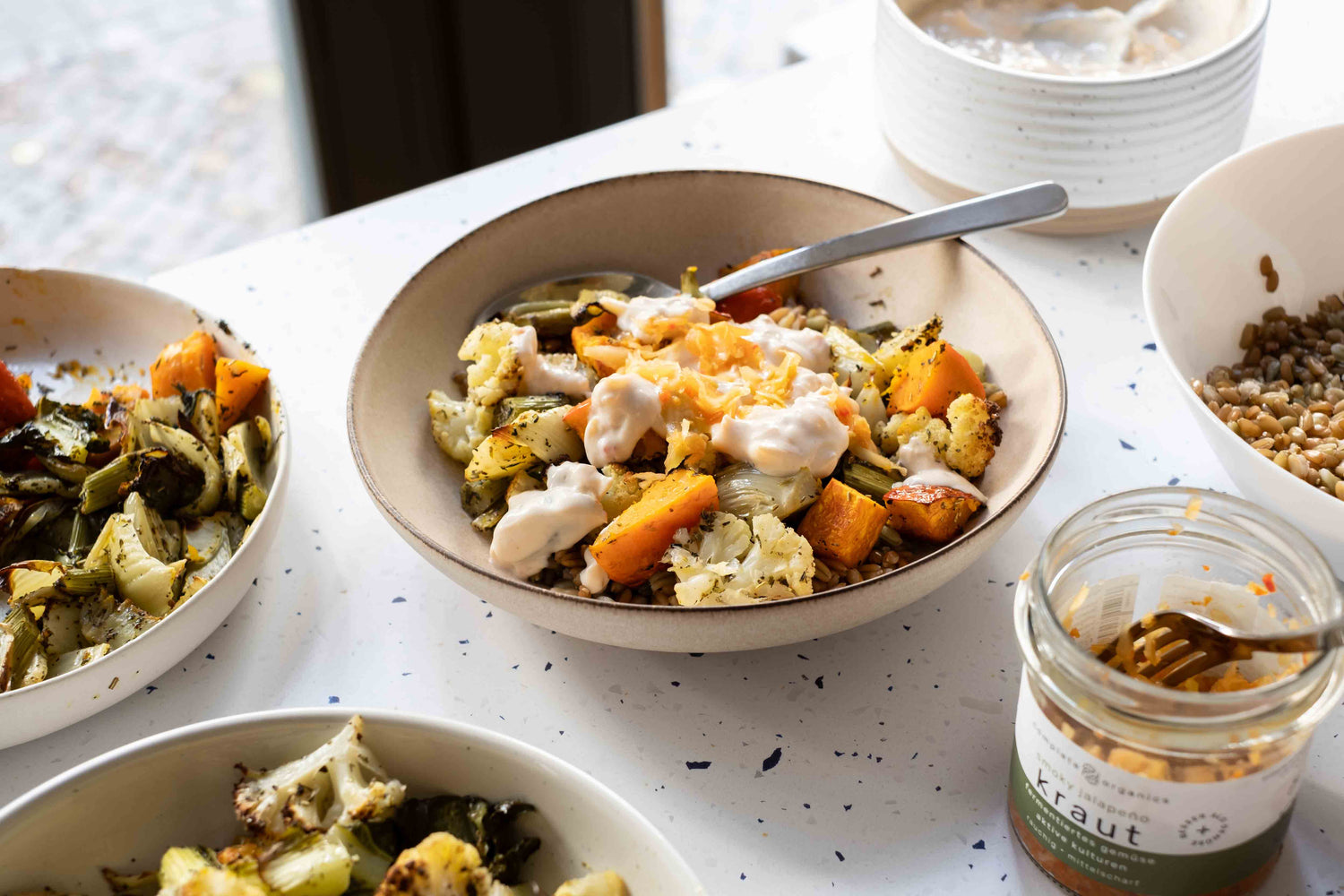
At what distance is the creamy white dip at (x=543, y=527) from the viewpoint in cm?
106

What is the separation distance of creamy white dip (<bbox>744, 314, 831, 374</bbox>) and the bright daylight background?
1655 mm

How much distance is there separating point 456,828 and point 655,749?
0.24m

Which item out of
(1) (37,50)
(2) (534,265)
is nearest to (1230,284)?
(2) (534,265)

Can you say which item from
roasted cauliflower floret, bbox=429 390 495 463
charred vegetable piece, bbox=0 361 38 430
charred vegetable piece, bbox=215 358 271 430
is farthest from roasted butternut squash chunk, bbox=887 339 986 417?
charred vegetable piece, bbox=0 361 38 430

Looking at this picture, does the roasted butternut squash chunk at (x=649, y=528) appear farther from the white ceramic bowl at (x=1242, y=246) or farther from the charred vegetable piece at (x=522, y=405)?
the white ceramic bowl at (x=1242, y=246)

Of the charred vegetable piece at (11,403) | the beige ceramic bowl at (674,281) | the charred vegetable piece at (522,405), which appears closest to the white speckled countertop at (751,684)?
the beige ceramic bowl at (674,281)

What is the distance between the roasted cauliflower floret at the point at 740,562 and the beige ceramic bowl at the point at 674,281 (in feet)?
0.15

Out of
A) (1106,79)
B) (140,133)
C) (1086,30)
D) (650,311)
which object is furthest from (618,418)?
(140,133)

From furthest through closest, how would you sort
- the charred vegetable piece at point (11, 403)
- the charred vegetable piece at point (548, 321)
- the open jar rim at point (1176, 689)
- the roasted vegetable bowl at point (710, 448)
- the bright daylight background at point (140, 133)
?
the bright daylight background at point (140, 133)
the charred vegetable piece at point (548, 321)
the charred vegetable piece at point (11, 403)
the roasted vegetable bowl at point (710, 448)
the open jar rim at point (1176, 689)

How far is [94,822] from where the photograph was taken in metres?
0.84

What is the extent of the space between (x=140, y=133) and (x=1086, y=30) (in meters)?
2.39

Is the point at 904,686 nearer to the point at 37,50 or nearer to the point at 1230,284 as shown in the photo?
the point at 1230,284

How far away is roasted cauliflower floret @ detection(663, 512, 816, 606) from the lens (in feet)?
3.24

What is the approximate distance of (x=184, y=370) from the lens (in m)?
1.29
